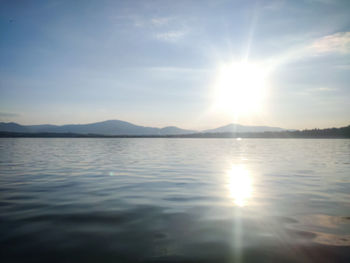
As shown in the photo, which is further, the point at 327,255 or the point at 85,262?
the point at 327,255

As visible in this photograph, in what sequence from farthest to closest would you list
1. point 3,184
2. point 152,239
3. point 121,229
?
point 3,184 → point 121,229 → point 152,239

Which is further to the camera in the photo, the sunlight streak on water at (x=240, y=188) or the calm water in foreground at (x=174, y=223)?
the sunlight streak on water at (x=240, y=188)

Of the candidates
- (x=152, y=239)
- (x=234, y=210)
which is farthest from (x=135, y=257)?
(x=234, y=210)

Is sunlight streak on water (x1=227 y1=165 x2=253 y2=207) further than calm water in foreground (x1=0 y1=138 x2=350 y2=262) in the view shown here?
Yes

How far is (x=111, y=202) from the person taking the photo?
9.52 m

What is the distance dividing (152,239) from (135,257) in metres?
0.97

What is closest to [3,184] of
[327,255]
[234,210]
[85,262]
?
[85,262]

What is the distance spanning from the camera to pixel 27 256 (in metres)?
4.93

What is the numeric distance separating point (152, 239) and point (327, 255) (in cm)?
431

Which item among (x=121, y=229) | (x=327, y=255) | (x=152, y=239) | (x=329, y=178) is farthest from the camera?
(x=329, y=178)

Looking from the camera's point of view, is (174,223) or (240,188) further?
(240,188)

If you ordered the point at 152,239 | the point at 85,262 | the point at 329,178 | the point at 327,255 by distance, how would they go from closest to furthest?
1. the point at 85,262
2. the point at 327,255
3. the point at 152,239
4. the point at 329,178

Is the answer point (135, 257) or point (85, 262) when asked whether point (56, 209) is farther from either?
point (135, 257)

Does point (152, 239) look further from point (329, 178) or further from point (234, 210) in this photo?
point (329, 178)
